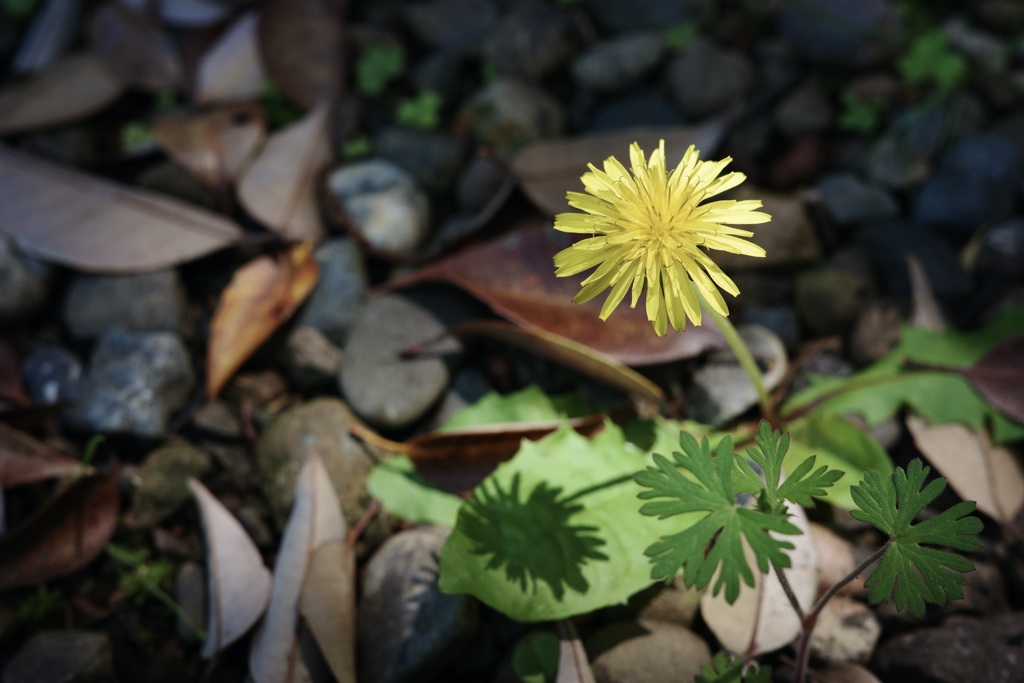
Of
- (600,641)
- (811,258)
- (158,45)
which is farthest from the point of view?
(158,45)

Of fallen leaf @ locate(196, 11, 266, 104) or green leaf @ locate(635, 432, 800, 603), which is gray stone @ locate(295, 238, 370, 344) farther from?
green leaf @ locate(635, 432, 800, 603)

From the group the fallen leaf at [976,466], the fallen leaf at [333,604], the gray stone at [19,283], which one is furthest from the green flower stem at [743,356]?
the gray stone at [19,283]

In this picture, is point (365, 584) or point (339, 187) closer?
point (365, 584)

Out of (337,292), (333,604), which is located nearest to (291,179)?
(337,292)

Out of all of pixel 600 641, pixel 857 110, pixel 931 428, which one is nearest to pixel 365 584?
pixel 600 641

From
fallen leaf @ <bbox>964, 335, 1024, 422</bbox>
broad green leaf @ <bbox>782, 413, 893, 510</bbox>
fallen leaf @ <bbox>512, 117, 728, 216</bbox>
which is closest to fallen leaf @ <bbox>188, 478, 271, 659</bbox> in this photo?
fallen leaf @ <bbox>512, 117, 728, 216</bbox>

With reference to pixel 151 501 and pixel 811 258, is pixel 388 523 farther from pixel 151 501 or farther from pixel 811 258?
pixel 811 258
